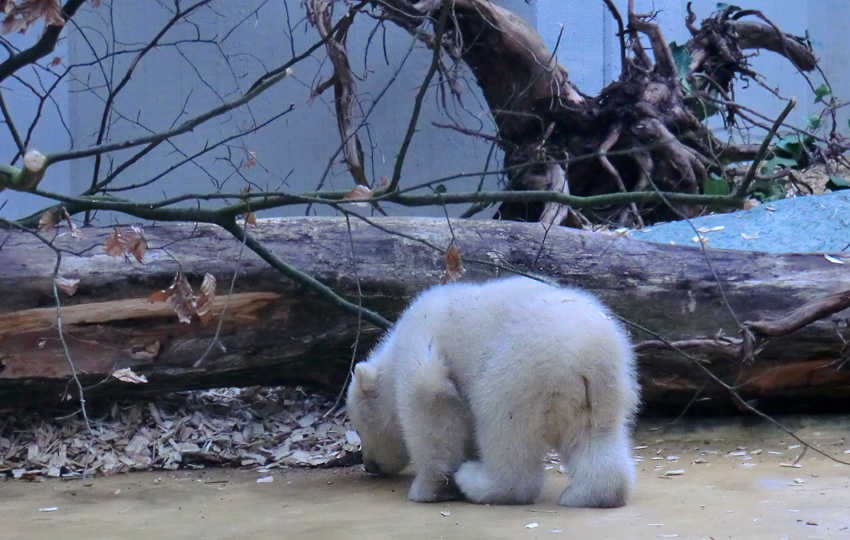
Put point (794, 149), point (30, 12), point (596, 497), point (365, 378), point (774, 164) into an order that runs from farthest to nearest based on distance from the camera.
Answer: point (794, 149) < point (774, 164) < point (365, 378) < point (596, 497) < point (30, 12)

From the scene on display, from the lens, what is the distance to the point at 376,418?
3.76 meters

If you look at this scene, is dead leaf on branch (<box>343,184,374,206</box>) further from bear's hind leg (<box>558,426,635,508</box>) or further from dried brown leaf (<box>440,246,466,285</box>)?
bear's hind leg (<box>558,426,635,508</box>)

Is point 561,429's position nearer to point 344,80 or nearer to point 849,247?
point 849,247

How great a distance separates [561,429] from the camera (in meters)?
3.13

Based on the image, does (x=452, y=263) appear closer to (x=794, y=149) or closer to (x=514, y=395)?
(x=514, y=395)

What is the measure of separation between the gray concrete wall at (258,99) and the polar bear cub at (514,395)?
418 cm

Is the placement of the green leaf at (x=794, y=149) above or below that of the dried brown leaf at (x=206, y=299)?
above

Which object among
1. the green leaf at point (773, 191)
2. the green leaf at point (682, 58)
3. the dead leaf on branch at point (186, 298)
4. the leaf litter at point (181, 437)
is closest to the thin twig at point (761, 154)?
the dead leaf on branch at point (186, 298)

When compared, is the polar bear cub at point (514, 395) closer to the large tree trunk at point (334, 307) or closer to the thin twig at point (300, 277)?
the thin twig at point (300, 277)

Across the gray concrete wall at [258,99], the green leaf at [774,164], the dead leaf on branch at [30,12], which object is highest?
the gray concrete wall at [258,99]

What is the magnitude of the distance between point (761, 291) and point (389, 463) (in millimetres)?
2177

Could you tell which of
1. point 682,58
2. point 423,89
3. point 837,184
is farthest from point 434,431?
point 682,58

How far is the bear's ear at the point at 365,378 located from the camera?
12.1 ft

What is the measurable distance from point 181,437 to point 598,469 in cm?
234
